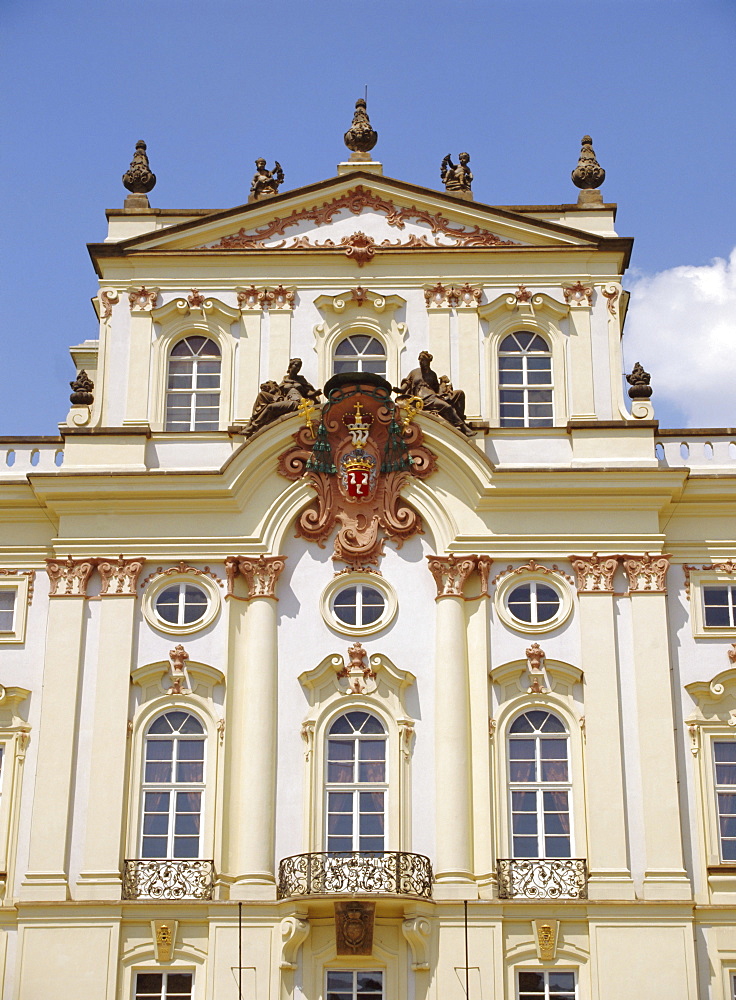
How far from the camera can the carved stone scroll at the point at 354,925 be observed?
24156 mm

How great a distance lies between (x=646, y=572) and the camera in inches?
1054

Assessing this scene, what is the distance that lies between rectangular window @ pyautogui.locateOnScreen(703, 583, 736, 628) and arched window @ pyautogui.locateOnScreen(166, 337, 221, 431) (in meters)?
Answer: 8.67

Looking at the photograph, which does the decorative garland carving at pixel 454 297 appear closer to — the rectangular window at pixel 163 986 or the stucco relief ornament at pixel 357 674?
the stucco relief ornament at pixel 357 674

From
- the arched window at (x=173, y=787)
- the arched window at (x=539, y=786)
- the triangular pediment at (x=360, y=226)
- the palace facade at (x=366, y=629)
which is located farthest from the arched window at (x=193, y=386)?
the arched window at (x=539, y=786)

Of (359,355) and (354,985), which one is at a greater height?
(359,355)

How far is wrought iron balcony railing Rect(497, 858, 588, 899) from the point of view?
24781 millimetres

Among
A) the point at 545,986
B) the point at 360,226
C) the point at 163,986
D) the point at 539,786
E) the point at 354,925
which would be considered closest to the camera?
the point at 354,925

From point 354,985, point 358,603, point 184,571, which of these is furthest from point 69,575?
point 354,985

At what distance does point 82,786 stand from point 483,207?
12005mm

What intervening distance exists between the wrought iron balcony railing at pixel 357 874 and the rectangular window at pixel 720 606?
247 inches

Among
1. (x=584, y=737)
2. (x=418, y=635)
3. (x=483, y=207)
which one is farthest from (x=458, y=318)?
(x=584, y=737)

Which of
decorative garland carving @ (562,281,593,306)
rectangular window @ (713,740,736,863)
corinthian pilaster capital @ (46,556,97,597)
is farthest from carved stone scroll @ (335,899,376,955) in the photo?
decorative garland carving @ (562,281,593,306)

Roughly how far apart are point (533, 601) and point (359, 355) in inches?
212

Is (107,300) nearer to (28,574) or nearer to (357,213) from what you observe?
(357,213)
